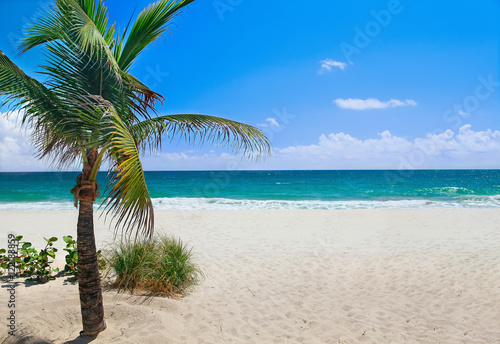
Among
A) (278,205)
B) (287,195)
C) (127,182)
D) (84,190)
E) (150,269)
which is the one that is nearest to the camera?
(127,182)

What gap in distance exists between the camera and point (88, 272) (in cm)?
368

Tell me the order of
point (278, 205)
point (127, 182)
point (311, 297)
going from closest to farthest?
point (127, 182) < point (311, 297) < point (278, 205)

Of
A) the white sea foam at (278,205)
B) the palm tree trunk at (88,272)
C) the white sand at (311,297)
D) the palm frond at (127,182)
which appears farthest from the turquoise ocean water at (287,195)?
the palm frond at (127,182)

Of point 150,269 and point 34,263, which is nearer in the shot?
point 150,269

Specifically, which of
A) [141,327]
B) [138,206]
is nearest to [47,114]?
[138,206]

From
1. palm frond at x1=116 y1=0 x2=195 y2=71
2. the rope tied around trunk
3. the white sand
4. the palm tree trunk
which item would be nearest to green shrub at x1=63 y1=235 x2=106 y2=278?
the white sand

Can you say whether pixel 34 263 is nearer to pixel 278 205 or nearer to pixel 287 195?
pixel 278 205

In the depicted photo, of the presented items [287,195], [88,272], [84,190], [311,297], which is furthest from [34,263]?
[287,195]

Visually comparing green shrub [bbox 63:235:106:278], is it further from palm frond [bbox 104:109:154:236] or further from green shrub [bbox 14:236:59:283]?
palm frond [bbox 104:109:154:236]

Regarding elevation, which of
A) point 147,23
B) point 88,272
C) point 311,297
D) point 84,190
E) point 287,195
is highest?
point 147,23

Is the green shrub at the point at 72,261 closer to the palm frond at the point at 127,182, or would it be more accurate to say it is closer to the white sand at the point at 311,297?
the white sand at the point at 311,297

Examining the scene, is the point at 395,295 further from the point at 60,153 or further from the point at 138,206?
the point at 60,153

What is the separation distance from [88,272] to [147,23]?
301 cm

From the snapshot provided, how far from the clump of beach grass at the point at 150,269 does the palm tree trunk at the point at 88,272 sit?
1546mm
